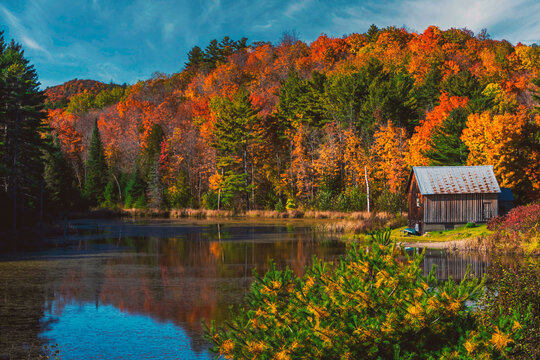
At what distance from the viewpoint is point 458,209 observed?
44.9 metres

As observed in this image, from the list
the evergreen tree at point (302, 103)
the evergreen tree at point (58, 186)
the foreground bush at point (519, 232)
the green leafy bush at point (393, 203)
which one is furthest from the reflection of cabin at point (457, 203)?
the evergreen tree at point (58, 186)

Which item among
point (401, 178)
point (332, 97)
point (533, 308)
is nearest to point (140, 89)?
point (332, 97)

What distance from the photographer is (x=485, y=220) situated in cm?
4478

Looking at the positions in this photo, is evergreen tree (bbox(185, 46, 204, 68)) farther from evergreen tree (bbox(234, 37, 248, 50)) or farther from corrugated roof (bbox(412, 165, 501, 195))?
corrugated roof (bbox(412, 165, 501, 195))

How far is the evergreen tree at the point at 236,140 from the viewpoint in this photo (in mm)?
80000

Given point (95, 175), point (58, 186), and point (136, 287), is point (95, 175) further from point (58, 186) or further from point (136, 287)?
point (136, 287)

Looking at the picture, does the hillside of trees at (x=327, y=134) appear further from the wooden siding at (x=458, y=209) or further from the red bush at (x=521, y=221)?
the red bush at (x=521, y=221)

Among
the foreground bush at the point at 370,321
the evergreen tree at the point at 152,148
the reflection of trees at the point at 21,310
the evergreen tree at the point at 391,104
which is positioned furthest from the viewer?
the evergreen tree at the point at 152,148

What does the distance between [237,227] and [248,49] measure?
351 feet

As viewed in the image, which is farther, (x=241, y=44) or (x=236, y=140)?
(x=241, y=44)

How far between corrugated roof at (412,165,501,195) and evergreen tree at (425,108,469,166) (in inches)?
329

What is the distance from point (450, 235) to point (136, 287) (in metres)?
26.6

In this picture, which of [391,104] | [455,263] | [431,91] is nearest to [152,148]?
[391,104]

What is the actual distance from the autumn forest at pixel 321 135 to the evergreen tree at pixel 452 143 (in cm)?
14
